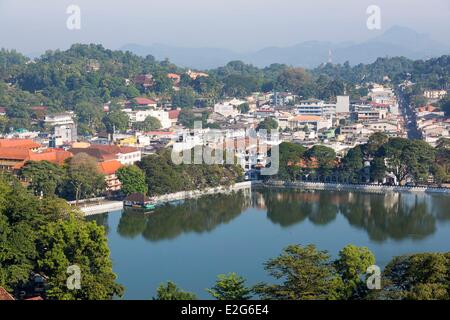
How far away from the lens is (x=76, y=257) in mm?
Answer: 7680

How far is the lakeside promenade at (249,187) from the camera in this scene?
42.3 ft

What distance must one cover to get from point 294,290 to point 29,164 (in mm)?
7616

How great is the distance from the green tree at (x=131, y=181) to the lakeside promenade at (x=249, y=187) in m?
0.24

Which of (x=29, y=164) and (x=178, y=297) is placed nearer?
(x=178, y=297)

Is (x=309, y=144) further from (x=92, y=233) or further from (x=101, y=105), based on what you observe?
(x=92, y=233)

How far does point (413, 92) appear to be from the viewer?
2809 cm

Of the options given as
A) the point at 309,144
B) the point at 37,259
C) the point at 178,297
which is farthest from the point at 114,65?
the point at 178,297

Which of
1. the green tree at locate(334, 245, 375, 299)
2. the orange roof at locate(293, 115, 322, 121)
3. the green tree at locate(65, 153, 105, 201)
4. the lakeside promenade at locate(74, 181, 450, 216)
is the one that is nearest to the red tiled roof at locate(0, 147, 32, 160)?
the green tree at locate(65, 153, 105, 201)

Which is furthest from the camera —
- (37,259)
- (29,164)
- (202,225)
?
(29,164)

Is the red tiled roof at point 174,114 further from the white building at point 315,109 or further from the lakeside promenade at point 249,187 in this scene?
the lakeside promenade at point 249,187

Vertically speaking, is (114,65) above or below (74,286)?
above

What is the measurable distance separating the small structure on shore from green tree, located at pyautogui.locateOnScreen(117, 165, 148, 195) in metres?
0.17

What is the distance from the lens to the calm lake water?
9477 millimetres

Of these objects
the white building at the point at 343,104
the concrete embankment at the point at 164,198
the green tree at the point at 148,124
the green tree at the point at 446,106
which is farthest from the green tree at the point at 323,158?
the white building at the point at 343,104
